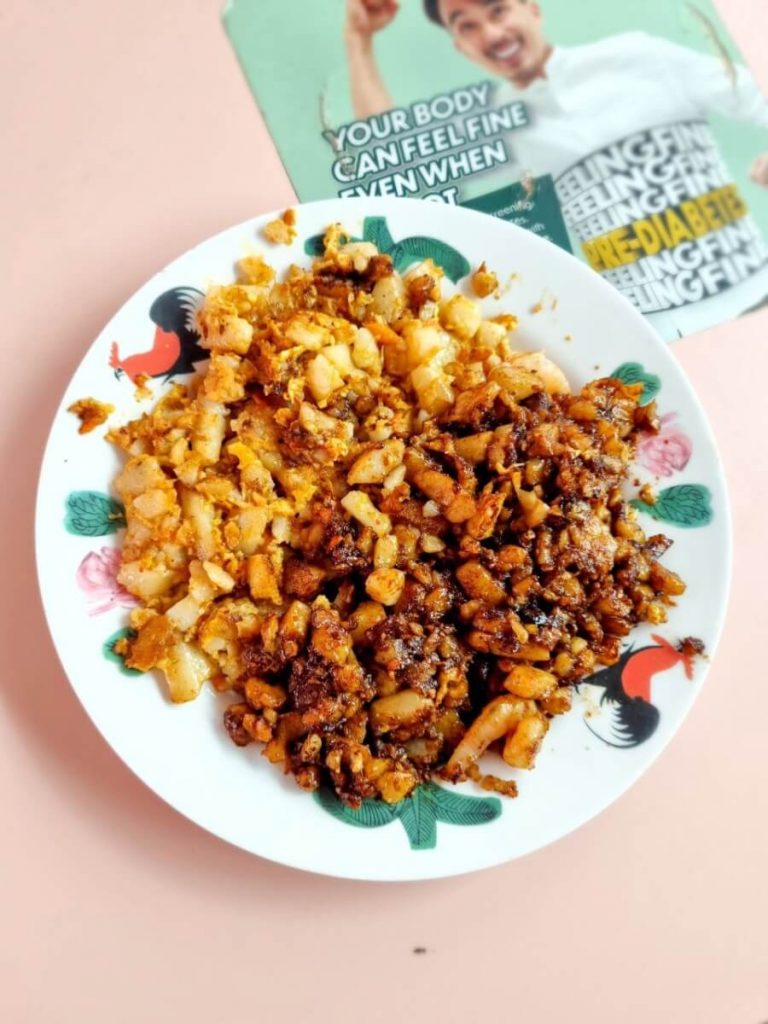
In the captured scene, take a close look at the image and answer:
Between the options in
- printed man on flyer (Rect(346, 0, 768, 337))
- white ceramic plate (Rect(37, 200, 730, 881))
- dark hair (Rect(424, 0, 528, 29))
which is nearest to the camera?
white ceramic plate (Rect(37, 200, 730, 881))

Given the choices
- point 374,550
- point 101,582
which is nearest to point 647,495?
point 374,550

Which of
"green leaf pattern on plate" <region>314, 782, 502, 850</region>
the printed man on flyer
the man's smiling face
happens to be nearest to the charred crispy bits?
"green leaf pattern on plate" <region>314, 782, 502, 850</region>

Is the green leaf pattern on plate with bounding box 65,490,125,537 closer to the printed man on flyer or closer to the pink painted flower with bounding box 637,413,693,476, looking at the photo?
the pink painted flower with bounding box 637,413,693,476

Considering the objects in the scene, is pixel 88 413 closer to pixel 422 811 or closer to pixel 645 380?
pixel 422 811

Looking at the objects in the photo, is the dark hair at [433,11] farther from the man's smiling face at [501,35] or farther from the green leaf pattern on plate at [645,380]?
the green leaf pattern on plate at [645,380]

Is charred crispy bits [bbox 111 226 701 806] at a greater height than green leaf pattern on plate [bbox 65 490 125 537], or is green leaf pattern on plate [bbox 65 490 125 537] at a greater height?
green leaf pattern on plate [bbox 65 490 125 537]

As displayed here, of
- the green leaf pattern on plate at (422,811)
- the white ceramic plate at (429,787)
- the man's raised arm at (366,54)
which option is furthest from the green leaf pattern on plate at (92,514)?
the man's raised arm at (366,54)
